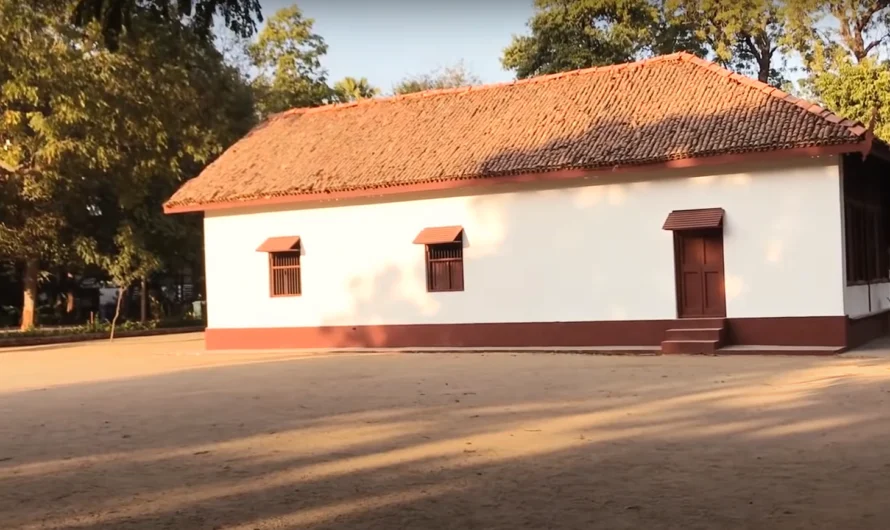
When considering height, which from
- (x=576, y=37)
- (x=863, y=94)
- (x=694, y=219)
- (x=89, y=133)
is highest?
(x=576, y=37)

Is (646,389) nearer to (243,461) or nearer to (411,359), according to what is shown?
(243,461)

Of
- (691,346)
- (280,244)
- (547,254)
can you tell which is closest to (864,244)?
(691,346)

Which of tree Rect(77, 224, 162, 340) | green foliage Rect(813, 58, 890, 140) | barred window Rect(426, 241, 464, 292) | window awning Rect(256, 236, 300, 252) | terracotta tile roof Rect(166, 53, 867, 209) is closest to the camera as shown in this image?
terracotta tile roof Rect(166, 53, 867, 209)

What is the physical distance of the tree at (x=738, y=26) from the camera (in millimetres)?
33312

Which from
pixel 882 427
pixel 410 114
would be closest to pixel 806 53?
pixel 410 114

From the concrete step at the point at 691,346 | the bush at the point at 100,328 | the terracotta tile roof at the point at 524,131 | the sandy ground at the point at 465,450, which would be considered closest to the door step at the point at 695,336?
the concrete step at the point at 691,346

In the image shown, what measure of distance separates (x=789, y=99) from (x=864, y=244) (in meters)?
3.07

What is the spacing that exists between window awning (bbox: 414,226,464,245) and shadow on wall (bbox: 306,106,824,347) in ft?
0.67

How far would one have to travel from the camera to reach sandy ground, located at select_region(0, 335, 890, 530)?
5.36 meters

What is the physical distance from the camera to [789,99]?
16562mm

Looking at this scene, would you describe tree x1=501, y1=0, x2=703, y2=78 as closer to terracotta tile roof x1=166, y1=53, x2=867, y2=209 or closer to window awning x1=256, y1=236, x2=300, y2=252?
terracotta tile roof x1=166, y1=53, x2=867, y2=209

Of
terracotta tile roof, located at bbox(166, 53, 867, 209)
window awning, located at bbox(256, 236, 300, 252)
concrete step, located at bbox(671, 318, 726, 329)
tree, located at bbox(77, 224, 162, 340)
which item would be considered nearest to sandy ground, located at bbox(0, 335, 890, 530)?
concrete step, located at bbox(671, 318, 726, 329)

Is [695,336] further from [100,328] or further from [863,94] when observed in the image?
[100,328]

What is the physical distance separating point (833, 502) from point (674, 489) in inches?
34.6
